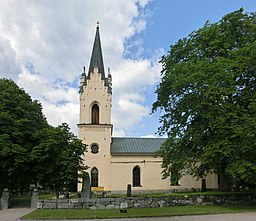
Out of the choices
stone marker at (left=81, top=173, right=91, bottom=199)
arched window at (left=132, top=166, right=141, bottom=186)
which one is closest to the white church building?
arched window at (left=132, top=166, right=141, bottom=186)

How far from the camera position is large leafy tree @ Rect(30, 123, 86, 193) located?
21188 mm

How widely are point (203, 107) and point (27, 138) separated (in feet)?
42.5

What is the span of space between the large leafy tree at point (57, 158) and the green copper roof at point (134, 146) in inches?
664

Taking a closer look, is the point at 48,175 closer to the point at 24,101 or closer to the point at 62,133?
the point at 62,133

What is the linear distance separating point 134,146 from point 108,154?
4.13 m

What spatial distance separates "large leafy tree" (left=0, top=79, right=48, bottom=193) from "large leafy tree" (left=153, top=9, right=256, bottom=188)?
1007 centimetres

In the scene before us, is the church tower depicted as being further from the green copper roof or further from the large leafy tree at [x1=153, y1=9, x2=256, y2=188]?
the large leafy tree at [x1=153, y1=9, x2=256, y2=188]

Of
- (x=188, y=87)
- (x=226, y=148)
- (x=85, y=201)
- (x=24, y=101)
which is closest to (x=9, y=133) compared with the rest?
(x=24, y=101)

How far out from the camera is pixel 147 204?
60.5 feet

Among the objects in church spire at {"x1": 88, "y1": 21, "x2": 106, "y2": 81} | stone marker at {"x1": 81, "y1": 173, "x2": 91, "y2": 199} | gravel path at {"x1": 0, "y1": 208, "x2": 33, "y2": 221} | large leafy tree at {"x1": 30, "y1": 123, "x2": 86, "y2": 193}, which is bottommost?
gravel path at {"x1": 0, "y1": 208, "x2": 33, "y2": 221}

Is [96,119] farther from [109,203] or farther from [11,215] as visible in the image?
[11,215]

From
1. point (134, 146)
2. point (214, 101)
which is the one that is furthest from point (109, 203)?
point (134, 146)

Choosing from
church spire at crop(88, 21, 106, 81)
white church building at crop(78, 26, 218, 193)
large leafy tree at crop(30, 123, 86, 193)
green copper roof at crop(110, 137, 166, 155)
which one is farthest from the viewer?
church spire at crop(88, 21, 106, 81)

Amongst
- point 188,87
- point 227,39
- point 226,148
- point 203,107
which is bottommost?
point 226,148
